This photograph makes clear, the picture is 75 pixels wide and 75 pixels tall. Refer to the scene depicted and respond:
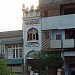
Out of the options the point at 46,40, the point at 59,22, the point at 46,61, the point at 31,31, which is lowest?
the point at 46,61

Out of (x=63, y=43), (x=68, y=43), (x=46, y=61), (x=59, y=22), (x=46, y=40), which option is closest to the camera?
(x=46, y=61)

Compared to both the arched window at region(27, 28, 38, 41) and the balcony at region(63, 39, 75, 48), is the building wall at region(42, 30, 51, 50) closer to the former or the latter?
the arched window at region(27, 28, 38, 41)

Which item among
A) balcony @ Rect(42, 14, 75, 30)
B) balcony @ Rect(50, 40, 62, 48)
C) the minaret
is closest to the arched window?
the minaret

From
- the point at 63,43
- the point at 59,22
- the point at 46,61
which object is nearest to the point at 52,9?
the point at 59,22

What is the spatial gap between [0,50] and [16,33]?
3184mm

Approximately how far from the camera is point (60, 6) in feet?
164

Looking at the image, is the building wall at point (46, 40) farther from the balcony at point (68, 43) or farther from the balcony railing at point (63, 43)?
the balcony at point (68, 43)

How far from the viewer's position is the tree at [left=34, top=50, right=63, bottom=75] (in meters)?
47.4

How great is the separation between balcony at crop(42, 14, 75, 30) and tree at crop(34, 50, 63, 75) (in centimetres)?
306

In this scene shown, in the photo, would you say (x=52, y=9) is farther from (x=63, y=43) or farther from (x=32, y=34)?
(x=63, y=43)

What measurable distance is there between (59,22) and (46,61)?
4.90m


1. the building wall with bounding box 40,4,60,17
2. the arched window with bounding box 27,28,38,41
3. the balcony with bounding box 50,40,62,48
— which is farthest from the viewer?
the arched window with bounding box 27,28,38,41

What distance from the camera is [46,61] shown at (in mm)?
47500

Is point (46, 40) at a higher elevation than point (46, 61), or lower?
higher
